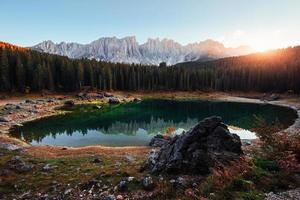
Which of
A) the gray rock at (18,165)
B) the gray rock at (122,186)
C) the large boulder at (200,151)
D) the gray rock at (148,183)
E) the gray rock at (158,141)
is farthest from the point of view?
the gray rock at (158,141)

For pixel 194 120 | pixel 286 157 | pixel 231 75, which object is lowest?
pixel 194 120

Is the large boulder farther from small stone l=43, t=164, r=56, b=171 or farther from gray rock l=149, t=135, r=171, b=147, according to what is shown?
gray rock l=149, t=135, r=171, b=147

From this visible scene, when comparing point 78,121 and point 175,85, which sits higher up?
point 175,85

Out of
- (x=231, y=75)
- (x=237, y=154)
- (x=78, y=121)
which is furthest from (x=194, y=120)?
(x=231, y=75)

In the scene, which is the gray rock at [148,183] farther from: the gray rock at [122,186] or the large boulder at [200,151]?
the large boulder at [200,151]

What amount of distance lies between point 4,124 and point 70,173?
135ft

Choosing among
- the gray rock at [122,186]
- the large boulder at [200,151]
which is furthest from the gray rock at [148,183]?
the large boulder at [200,151]

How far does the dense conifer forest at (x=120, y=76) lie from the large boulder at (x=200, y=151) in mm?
102049

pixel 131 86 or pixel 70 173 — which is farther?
pixel 131 86

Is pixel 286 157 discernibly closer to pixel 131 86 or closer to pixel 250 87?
pixel 131 86

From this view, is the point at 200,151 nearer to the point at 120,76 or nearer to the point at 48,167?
the point at 48,167

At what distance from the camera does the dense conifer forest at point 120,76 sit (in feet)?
369

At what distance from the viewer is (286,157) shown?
560 inches

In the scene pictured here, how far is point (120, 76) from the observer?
485 ft
